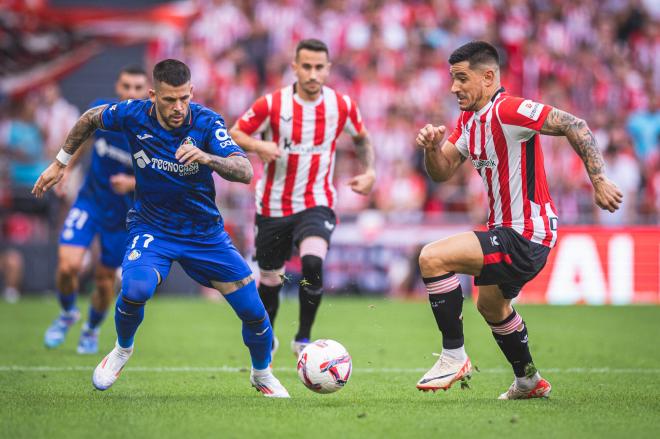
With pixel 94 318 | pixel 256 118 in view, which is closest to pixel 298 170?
pixel 256 118

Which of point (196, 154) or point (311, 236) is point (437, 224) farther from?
point (196, 154)

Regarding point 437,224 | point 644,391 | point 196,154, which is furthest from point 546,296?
point 196,154

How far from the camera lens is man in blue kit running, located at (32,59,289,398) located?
6.89 meters

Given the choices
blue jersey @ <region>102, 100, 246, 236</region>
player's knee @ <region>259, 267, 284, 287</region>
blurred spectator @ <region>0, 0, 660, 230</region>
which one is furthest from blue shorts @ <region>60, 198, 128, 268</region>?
blurred spectator @ <region>0, 0, 660, 230</region>

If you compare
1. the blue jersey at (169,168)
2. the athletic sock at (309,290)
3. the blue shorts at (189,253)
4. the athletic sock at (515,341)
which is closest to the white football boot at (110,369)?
the blue shorts at (189,253)

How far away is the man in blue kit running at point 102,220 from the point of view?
33.7ft

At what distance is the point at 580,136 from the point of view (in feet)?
21.6

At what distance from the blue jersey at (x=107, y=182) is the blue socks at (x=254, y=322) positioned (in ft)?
11.9

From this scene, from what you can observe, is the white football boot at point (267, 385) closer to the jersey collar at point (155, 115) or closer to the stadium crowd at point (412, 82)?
the jersey collar at point (155, 115)

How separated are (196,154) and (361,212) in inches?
468

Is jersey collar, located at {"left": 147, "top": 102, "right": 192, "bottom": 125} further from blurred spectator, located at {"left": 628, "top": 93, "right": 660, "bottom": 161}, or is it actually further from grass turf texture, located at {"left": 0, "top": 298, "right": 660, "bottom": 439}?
blurred spectator, located at {"left": 628, "top": 93, "right": 660, "bottom": 161}

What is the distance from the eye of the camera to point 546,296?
1752 cm

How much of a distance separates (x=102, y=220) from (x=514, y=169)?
508 cm

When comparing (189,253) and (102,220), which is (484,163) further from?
(102,220)
